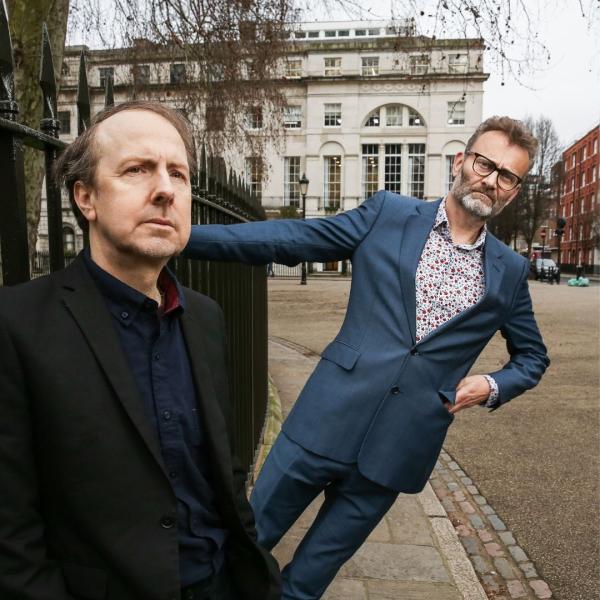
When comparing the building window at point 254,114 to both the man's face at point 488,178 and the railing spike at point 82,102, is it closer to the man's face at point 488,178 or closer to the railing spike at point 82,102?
the man's face at point 488,178

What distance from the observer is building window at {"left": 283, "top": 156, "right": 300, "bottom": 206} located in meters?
42.5

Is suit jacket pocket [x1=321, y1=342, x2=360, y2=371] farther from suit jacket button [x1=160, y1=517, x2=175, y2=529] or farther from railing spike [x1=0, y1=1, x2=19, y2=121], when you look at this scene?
railing spike [x1=0, y1=1, x2=19, y2=121]

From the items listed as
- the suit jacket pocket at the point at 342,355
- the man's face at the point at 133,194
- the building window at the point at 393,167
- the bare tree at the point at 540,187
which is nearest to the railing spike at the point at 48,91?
the man's face at the point at 133,194

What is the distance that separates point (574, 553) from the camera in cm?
321

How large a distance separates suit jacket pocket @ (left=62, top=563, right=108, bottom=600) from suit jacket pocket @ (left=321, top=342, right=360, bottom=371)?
1.15 meters

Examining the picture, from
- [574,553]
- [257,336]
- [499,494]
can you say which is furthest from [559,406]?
[257,336]

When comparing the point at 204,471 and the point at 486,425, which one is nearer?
the point at 204,471

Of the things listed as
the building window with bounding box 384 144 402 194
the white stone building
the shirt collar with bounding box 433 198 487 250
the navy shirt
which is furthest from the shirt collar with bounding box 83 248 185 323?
the building window with bounding box 384 144 402 194

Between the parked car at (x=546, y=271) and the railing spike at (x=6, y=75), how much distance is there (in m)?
34.8

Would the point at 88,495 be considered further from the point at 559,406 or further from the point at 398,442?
the point at 559,406

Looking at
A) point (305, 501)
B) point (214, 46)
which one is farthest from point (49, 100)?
point (214, 46)

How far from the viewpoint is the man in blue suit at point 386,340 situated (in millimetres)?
2084

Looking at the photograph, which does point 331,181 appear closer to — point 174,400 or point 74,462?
point 174,400

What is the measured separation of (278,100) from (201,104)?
4.19 ft
